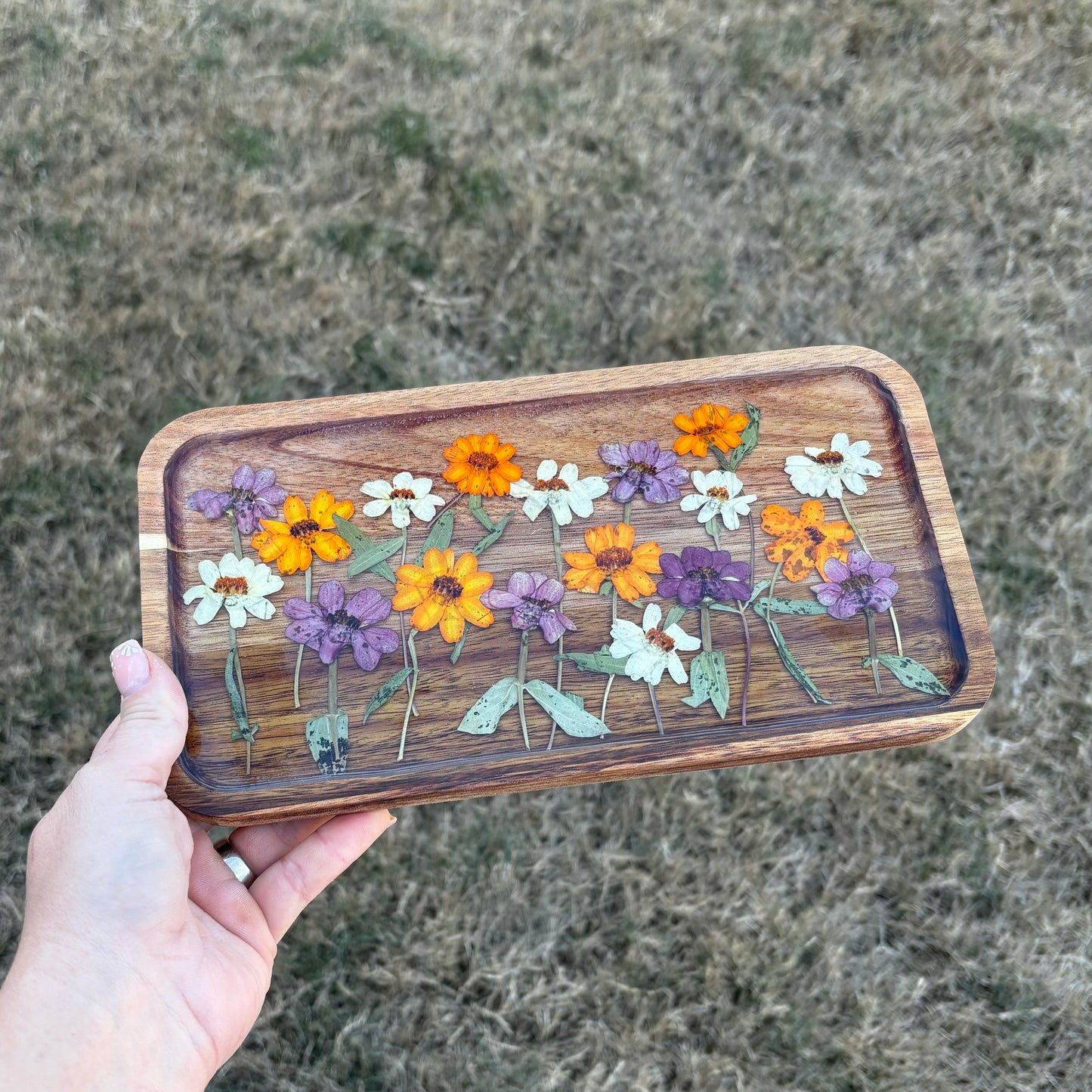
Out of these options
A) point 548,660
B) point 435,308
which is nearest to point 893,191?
point 435,308

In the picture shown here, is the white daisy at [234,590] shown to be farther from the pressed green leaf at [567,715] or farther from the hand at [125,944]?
the pressed green leaf at [567,715]

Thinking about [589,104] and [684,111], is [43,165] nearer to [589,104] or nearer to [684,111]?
[589,104]

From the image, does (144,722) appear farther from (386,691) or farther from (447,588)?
(447,588)

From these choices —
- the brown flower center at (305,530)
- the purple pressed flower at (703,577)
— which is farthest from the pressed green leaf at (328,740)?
the purple pressed flower at (703,577)

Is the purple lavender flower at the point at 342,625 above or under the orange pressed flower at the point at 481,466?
under

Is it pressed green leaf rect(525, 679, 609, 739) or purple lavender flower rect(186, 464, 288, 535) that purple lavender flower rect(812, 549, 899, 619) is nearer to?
pressed green leaf rect(525, 679, 609, 739)

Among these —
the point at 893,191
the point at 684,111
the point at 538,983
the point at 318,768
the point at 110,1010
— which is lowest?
the point at 538,983

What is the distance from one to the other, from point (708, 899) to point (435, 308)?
1.33 m

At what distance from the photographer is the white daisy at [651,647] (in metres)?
Answer: 1.25

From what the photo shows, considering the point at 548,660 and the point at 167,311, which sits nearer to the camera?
the point at 548,660

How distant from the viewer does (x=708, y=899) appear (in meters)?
1.61

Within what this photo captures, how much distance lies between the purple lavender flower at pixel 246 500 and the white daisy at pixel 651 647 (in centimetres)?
53

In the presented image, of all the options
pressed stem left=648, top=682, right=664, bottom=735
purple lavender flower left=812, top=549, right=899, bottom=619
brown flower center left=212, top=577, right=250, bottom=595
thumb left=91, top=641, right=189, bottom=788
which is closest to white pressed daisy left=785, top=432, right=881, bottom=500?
purple lavender flower left=812, top=549, right=899, bottom=619

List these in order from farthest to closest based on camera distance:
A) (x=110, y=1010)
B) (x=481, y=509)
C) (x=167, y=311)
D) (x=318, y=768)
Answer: (x=167, y=311)
(x=481, y=509)
(x=318, y=768)
(x=110, y=1010)
